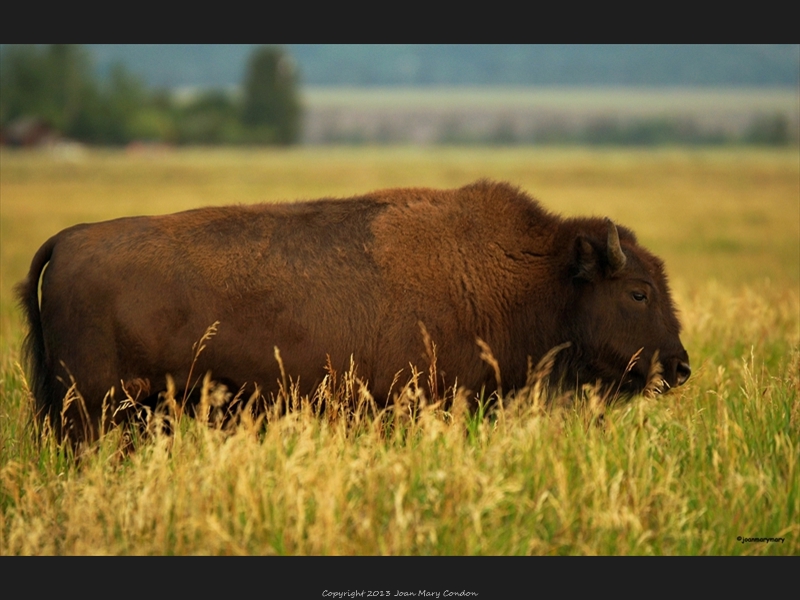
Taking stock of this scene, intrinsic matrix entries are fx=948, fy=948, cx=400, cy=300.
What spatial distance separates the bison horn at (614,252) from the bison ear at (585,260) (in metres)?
0.13

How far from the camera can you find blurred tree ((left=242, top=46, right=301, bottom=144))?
127875 millimetres

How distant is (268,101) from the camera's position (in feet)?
420

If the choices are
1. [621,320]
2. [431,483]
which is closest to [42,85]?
[621,320]

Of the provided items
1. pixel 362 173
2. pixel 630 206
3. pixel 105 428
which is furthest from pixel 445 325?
pixel 362 173

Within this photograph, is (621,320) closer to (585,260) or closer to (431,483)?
(585,260)

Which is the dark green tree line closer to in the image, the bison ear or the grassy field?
the bison ear

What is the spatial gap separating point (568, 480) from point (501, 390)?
4.79 ft

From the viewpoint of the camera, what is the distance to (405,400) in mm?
6465

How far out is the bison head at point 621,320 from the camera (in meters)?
6.93

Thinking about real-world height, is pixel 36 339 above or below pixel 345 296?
below

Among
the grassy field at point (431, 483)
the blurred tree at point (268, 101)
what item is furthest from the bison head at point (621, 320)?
the blurred tree at point (268, 101)

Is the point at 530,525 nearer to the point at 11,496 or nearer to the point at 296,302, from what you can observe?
the point at 296,302

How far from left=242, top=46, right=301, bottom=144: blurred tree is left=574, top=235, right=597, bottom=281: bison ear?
122 m

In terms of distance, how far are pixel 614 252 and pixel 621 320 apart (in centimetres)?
53
